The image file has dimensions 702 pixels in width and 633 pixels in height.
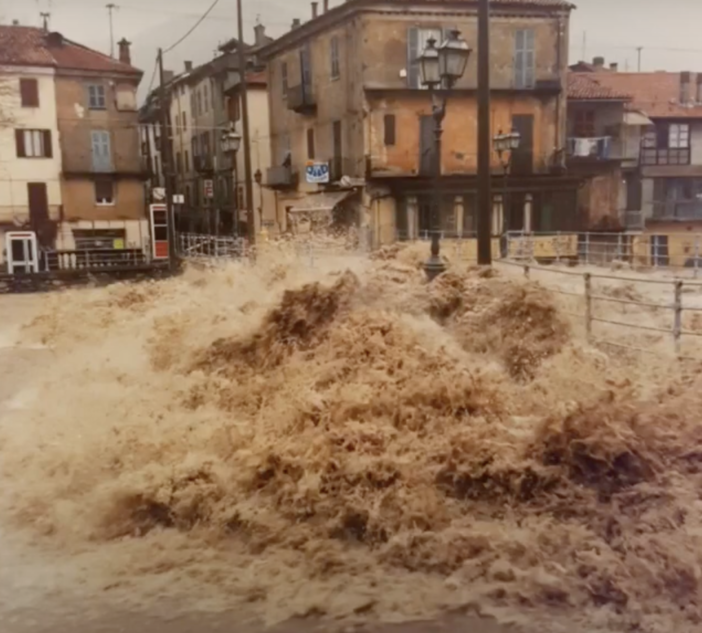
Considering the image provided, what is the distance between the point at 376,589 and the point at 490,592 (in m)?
0.33

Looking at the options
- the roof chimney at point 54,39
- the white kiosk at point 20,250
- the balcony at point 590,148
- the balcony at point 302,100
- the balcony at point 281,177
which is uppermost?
the roof chimney at point 54,39

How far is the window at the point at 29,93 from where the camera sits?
5059 mm

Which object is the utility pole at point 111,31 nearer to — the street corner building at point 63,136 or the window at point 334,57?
the street corner building at point 63,136

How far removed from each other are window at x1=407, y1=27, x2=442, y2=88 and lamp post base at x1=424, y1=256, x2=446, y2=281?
4.38ft

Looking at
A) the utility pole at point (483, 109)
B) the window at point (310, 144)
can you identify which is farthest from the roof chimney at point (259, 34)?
the utility pole at point (483, 109)

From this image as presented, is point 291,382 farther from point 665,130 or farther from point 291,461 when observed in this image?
point 665,130

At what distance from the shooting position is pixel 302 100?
6625 millimetres

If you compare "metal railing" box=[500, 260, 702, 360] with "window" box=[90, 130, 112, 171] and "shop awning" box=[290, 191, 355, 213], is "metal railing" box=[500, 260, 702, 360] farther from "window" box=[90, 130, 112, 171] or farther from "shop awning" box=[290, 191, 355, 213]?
"window" box=[90, 130, 112, 171]

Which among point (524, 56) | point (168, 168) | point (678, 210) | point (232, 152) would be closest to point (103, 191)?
point (168, 168)

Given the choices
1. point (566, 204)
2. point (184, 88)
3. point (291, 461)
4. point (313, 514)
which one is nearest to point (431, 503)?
point (313, 514)

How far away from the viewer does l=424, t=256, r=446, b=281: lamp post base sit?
504 centimetres

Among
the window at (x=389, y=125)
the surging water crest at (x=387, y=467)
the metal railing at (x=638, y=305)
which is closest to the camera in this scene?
the surging water crest at (x=387, y=467)

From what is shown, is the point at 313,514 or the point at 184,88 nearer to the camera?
the point at 313,514

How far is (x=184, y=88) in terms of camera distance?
6.18 metres
